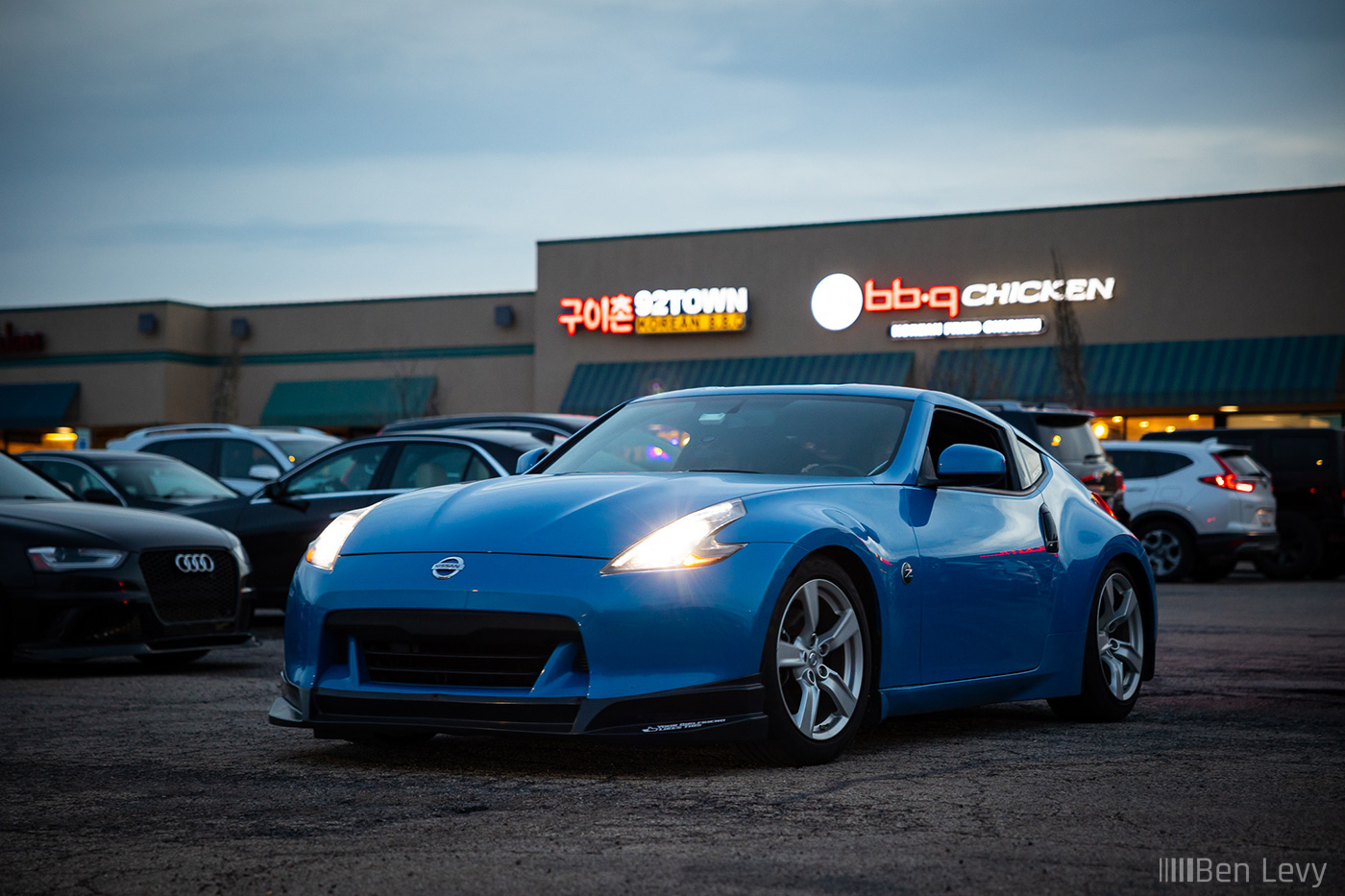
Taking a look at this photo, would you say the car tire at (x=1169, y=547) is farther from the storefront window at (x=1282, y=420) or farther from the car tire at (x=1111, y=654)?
the storefront window at (x=1282, y=420)

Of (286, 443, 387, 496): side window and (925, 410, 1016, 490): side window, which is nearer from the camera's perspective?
(925, 410, 1016, 490): side window

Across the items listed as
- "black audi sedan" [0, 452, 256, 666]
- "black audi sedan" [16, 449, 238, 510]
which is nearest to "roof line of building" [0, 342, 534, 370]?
"black audi sedan" [16, 449, 238, 510]

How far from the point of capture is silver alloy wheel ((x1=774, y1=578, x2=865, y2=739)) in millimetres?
5297

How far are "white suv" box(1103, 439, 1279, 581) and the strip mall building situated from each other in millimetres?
16061

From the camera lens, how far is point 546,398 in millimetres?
45594

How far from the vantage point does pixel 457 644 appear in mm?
5082

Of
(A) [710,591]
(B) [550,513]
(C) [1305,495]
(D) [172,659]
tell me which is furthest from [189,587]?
(C) [1305,495]

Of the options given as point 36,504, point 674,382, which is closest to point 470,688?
point 36,504

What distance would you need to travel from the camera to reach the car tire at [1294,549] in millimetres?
19719

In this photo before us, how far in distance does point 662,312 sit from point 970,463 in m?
38.1

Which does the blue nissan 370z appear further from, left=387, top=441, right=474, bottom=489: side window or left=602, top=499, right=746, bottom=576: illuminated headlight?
left=387, top=441, right=474, bottom=489: side window

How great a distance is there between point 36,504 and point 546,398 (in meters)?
36.4

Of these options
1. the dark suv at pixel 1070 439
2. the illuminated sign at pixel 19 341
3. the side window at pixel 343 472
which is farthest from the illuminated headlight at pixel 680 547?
the illuminated sign at pixel 19 341

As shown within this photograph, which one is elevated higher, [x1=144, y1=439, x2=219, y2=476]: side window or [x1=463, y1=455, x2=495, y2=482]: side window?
[x1=144, y1=439, x2=219, y2=476]: side window
